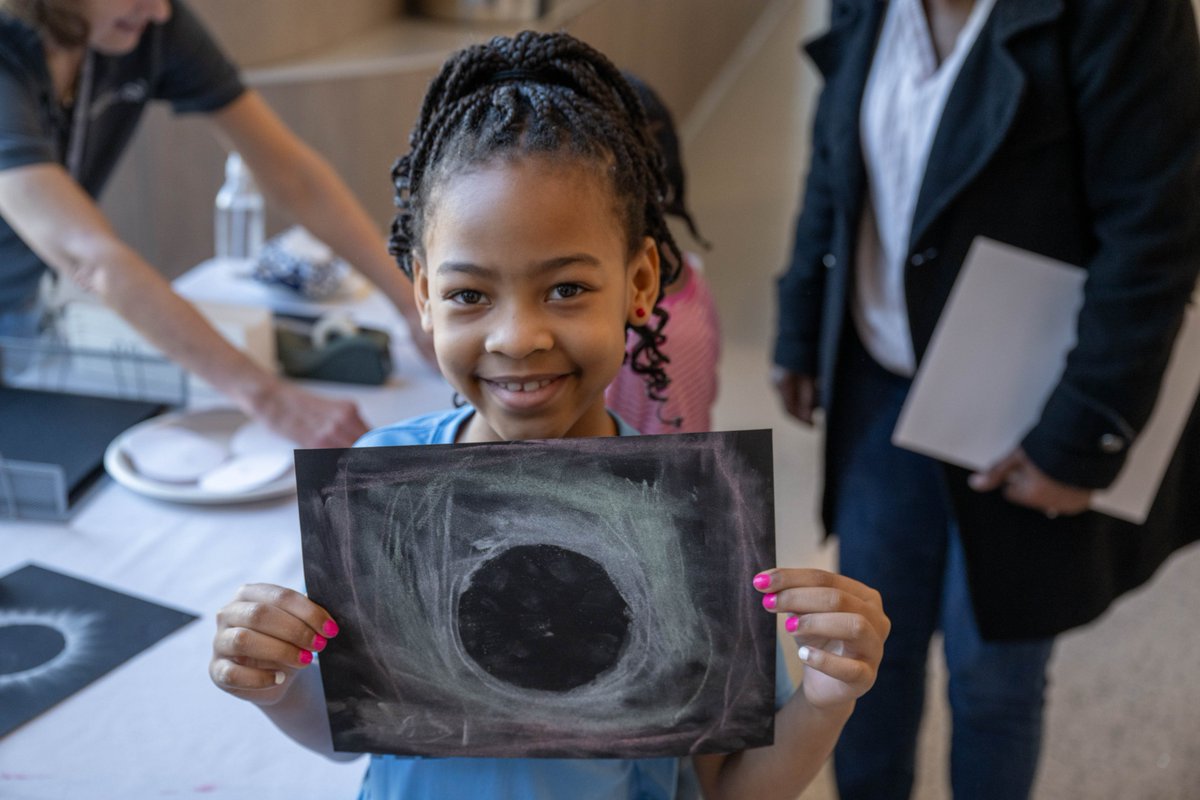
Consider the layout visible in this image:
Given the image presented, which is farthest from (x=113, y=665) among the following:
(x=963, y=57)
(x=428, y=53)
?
(x=428, y=53)

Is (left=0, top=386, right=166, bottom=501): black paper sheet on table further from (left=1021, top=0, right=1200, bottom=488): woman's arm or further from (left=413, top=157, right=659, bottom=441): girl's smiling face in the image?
(left=1021, top=0, right=1200, bottom=488): woman's arm

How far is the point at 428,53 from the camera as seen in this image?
3.38m

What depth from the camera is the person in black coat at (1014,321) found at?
1205 millimetres

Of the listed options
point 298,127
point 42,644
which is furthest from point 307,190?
point 298,127

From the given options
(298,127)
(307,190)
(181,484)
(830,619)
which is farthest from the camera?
(298,127)

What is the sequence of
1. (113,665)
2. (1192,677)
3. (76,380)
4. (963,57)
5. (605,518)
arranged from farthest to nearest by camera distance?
1. (1192,677)
2. (76,380)
3. (963,57)
4. (113,665)
5. (605,518)

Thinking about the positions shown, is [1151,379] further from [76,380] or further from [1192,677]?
[76,380]

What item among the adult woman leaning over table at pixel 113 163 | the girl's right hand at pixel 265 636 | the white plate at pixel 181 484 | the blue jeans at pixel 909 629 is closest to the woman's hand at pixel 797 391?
the blue jeans at pixel 909 629

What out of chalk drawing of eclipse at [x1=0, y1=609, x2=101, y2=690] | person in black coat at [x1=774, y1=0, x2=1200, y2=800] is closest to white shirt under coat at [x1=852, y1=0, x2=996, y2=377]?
person in black coat at [x1=774, y1=0, x2=1200, y2=800]

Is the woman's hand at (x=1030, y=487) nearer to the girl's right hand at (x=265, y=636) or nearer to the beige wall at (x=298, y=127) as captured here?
the girl's right hand at (x=265, y=636)

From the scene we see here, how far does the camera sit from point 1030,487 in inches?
53.6

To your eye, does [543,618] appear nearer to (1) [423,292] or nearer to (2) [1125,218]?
(1) [423,292]

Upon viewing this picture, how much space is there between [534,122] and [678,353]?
55 centimetres

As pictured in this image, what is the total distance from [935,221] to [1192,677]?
1.38 metres
